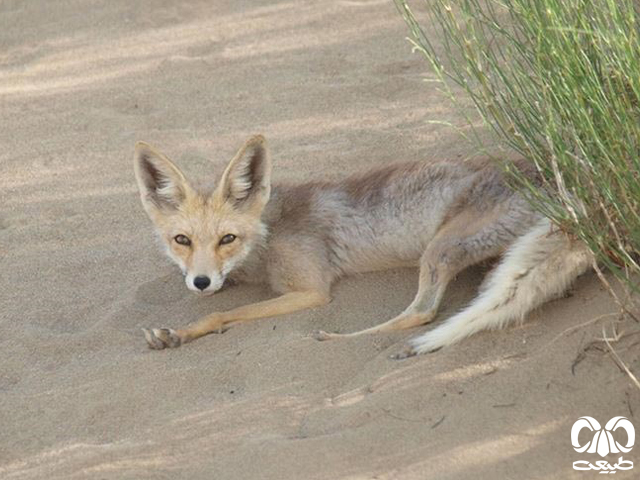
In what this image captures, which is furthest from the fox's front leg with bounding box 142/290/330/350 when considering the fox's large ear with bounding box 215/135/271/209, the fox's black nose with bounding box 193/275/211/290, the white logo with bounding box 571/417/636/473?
the white logo with bounding box 571/417/636/473

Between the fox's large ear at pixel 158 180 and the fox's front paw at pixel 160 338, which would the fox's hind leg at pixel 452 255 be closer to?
the fox's front paw at pixel 160 338

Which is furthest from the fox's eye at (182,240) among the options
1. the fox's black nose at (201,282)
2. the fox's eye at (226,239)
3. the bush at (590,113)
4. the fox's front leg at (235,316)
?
the bush at (590,113)

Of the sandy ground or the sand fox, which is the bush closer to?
the sandy ground

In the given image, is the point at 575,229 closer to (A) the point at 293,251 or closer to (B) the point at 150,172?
(A) the point at 293,251

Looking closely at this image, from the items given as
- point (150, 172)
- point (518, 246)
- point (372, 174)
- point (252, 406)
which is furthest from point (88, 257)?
point (518, 246)

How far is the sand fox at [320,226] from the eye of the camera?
208 inches

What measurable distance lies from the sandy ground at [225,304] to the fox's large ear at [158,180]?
44cm

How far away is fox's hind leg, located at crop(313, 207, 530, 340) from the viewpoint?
5.14 m

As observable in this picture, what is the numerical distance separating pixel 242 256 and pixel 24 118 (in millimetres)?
2855

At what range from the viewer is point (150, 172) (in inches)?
226

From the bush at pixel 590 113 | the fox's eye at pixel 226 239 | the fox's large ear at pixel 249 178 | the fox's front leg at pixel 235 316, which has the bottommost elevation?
the fox's front leg at pixel 235 316

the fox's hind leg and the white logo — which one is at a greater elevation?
the white logo

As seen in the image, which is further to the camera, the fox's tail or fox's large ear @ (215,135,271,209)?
fox's large ear @ (215,135,271,209)

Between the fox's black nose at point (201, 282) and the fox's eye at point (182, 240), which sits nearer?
the fox's black nose at point (201, 282)
